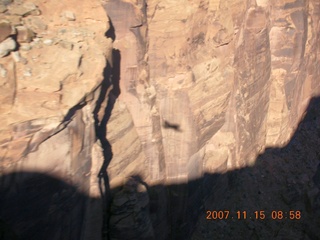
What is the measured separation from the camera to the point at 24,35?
193 inches

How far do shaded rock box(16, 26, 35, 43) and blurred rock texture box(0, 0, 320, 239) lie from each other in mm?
Answer: 16

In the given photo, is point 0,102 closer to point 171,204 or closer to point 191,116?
point 191,116

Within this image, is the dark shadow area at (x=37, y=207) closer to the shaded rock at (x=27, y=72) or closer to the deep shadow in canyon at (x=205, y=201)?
the deep shadow in canyon at (x=205, y=201)

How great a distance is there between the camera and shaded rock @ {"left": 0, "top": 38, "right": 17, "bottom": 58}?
4555 millimetres

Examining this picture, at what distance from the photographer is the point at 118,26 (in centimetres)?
705

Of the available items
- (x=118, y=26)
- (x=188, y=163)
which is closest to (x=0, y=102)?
(x=118, y=26)

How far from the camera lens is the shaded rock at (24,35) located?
15.9ft

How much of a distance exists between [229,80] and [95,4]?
5.44 meters

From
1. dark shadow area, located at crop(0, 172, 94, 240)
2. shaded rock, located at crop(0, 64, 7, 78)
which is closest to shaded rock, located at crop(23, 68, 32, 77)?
shaded rock, located at crop(0, 64, 7, 78)

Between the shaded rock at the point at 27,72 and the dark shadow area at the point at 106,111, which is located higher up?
the shaded rock at the point at 27,72

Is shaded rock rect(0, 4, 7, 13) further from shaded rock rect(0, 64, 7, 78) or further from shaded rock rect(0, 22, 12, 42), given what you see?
shaded rock rect(0, 64, 7, 78)
